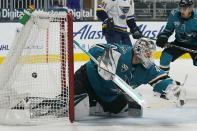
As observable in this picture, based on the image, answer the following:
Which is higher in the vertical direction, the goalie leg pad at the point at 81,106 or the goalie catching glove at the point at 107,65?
the goalie catching glove at the point at 107,65

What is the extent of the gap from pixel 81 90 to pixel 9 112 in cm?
51

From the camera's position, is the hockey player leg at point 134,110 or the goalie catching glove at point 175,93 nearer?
the goalie catching glove at point 175,93

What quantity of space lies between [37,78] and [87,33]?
15.8 ft

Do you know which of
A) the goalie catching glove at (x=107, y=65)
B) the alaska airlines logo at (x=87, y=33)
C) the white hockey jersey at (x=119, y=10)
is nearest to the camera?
the goalie catching glove at (x=107, y=65)

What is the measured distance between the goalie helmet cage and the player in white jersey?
94.0 inches

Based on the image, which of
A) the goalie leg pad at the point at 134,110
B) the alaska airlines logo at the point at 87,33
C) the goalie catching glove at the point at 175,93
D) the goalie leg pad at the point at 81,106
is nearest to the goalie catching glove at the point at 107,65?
the goalie leg pad at the point at 81,106

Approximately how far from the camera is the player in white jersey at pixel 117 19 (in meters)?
5.77

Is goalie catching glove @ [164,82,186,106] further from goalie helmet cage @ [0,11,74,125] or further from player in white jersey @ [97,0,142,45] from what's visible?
player in white jersey @ [97,0,142,45]

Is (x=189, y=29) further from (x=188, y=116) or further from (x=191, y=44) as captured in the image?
(x=188, y=116)

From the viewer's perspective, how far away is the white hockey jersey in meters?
5.88

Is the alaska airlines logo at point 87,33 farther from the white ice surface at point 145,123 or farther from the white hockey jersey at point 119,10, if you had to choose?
the white ice surface at point 145,123

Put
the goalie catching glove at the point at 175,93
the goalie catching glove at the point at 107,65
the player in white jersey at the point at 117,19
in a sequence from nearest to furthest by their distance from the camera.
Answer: the goalie catching glove at the point at 107,65 → the goalie catching glove at the point at 175,93 → the player in white jersey at the point at 117,19

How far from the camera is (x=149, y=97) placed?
185 inches

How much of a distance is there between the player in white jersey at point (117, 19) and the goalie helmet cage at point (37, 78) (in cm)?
239
